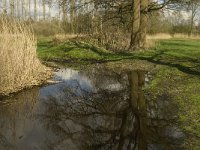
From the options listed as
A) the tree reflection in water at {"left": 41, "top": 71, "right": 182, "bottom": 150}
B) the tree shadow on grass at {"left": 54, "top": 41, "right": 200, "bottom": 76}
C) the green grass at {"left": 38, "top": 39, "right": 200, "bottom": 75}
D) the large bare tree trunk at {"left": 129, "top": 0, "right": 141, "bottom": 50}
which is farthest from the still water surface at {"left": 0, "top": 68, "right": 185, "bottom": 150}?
the large bare tree trunk at {"left": 129, "top": 0, "right": 141, "bottom": 50}

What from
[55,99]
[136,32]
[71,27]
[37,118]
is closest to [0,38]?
[55,99]

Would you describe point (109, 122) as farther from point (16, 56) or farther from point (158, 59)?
point (158, 59)

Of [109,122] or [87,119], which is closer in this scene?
[109,122]

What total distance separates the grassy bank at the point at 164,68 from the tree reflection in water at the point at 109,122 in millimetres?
503

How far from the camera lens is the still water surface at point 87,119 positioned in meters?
6.85

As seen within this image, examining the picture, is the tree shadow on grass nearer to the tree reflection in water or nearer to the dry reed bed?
the tree reflection in water

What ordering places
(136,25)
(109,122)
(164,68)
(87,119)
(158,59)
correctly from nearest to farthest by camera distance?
(109,122) → (87,119) → (164,68) → (158,59) → (136,25)

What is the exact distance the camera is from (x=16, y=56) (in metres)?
11.3

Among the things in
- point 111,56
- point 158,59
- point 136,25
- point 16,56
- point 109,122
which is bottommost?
point 109,122

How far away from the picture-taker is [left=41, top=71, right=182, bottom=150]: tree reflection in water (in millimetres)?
6871

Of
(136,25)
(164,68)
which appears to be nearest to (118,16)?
(136,25)

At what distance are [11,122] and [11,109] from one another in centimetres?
114

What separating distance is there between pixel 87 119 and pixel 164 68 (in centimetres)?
844

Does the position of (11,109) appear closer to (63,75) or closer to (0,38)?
(0,38)
